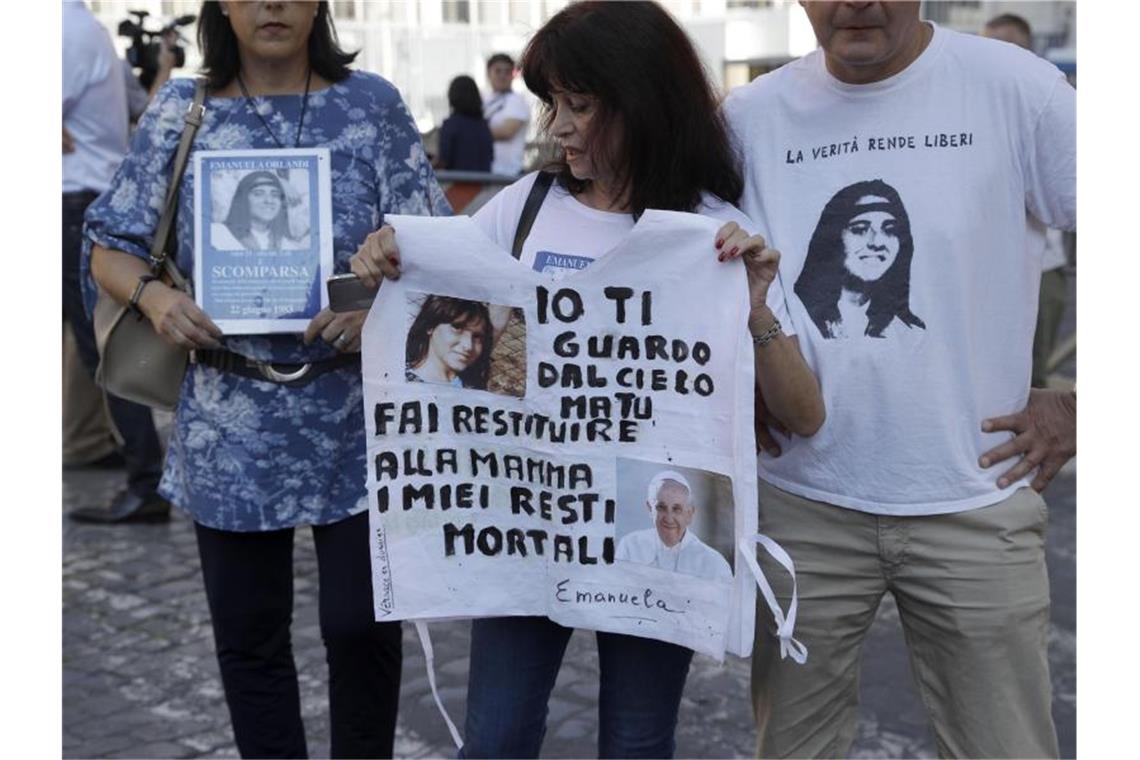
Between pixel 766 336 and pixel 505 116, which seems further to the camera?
pixel 505 116

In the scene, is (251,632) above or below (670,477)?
below

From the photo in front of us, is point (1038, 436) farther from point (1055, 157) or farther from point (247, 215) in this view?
point (247, 215)

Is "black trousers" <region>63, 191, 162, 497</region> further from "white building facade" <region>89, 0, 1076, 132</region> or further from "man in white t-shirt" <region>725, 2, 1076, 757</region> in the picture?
"white building facade" <region>89, 0, 1076, 132</region>

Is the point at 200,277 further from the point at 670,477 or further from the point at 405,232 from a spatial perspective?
the point at 670,477

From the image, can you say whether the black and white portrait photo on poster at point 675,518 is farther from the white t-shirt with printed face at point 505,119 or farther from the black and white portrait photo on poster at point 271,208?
the white t-shirt with printed face at point 505,119

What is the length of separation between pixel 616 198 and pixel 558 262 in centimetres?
15

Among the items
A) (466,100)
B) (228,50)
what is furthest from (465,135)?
(228,50)

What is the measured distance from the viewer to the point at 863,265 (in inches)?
100

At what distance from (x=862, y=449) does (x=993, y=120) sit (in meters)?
0.56

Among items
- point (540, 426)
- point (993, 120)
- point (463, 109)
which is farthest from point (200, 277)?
point (463, 109)

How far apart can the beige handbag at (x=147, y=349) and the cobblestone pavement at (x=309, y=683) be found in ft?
4.28

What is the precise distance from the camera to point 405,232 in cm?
262

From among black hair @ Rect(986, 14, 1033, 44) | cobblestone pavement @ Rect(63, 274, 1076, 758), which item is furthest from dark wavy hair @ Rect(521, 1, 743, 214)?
black hair @ Rect(986, 14, 1033, 44)

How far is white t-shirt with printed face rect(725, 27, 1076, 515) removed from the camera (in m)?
2.52
